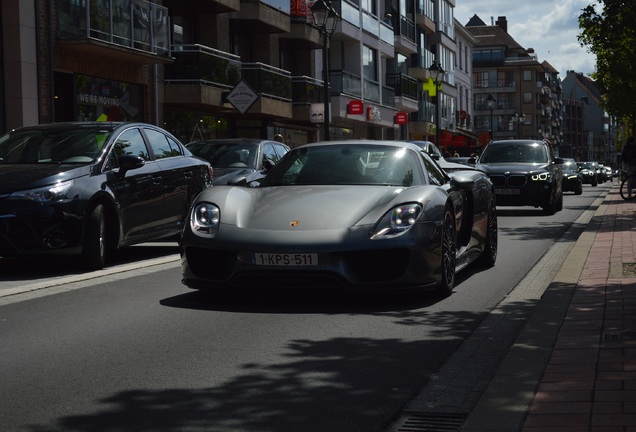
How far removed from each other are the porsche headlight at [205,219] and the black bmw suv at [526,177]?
1481 cm

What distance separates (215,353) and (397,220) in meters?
2.45

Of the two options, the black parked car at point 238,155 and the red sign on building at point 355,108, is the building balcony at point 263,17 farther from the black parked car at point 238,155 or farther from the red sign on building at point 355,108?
the black parked car at point 238,155

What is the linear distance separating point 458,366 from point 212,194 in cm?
351

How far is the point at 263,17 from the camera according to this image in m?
38.1

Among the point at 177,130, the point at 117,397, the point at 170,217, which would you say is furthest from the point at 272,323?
the point at 177,130

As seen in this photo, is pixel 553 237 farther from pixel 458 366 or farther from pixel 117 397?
pixel 117 397

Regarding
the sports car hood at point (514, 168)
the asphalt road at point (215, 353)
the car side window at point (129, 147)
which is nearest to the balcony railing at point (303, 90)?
the sports car hood at point (514, 168)

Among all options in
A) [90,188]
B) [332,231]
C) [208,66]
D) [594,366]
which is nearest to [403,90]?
[208,66]

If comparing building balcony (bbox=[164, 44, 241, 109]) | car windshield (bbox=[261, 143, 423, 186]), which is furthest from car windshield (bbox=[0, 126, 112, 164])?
building balcony (bbox=[164, 44, 241, 109])

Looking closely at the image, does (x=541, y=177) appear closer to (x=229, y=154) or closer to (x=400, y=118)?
(x=229, y=154)

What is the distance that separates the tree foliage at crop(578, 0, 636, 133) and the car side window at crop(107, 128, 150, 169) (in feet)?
25.9

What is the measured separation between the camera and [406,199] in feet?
28.7

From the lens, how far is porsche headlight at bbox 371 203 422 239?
8.46 meters

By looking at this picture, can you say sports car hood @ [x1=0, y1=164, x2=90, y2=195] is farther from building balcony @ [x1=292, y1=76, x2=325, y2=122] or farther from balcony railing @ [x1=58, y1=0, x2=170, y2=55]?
building balcony @ [x1=292, y1=76, x2=325, y2=122]
